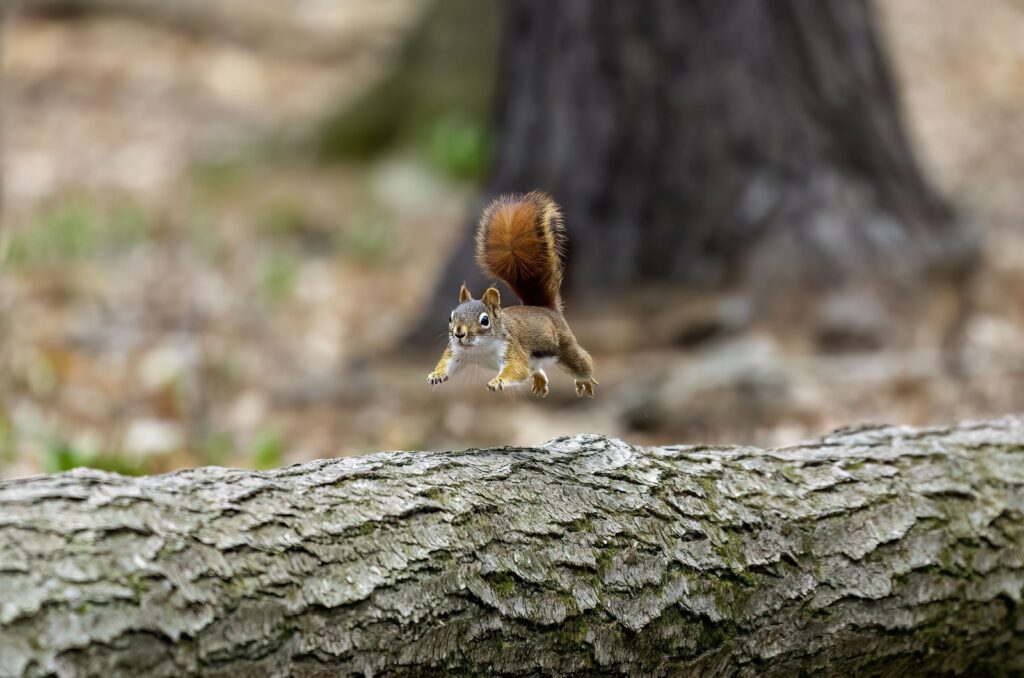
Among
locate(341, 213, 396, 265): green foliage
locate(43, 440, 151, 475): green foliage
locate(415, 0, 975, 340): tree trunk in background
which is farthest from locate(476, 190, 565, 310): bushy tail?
locate(341, 213, 396, 265): green foliage

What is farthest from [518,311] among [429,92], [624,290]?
[429,92]

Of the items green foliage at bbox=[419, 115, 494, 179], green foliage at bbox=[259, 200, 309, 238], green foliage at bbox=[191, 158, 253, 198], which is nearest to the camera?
green foliage at bbox=[259, 200, 309, 238]

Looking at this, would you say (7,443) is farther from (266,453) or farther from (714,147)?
(714,147)

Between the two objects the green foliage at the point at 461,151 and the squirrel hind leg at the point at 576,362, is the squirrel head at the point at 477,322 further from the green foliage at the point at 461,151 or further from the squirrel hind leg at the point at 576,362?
the green foliage at the point at 461,151

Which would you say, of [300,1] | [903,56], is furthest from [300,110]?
[903,56]

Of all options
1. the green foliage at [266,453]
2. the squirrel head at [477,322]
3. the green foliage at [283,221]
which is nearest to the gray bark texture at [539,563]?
the squirrel head at [477,322]

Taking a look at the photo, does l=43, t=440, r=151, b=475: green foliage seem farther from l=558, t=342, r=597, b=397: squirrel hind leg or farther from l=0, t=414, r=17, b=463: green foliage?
l=558, t=342, r=597, b=397: squirrel hind leg
